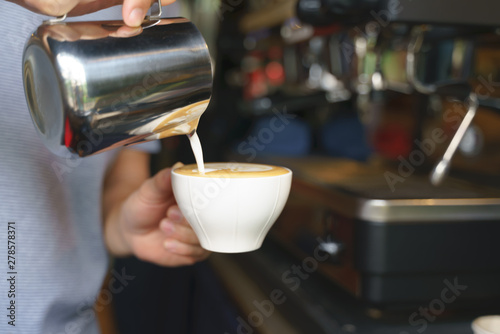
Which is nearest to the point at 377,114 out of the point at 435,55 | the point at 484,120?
the point at 484,120

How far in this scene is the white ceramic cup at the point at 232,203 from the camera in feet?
1.95

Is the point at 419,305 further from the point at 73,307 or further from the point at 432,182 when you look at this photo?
the point at 73,307

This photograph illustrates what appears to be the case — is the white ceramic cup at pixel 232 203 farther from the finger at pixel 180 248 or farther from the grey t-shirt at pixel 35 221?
the grey t-shirt at pixel 35 221

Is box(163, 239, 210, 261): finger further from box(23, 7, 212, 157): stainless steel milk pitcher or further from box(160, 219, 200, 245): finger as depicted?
box(23, 7, 212, 157): stainless steel milk pitcher

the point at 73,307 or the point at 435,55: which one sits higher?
the point at 435,55

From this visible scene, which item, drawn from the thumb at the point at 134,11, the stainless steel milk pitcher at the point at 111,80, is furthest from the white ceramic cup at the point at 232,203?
the thumb at the point at 134,11

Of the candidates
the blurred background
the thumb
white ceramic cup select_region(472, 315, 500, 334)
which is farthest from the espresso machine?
the thumb

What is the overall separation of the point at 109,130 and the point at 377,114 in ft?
6.16

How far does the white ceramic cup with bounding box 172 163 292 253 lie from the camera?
1.95ft

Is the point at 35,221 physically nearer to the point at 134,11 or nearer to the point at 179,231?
the point at 179,231

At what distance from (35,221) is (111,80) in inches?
14.9

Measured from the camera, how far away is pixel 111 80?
526 millimetres

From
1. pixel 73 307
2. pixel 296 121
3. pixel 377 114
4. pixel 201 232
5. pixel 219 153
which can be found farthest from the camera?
pixel 377 114

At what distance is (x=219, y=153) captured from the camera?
195cm
